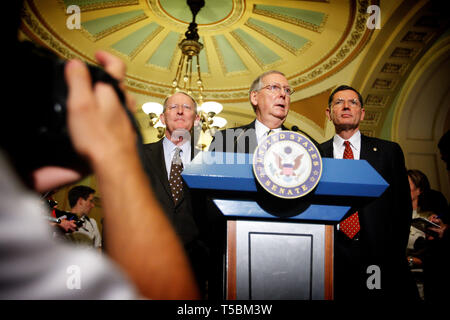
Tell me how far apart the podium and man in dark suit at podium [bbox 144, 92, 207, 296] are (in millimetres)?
184

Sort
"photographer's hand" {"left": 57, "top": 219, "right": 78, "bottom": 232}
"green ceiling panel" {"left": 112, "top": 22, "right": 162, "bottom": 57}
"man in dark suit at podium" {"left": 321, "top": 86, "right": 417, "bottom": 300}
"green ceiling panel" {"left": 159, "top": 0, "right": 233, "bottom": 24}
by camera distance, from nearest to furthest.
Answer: "man in dark suit at podium" {"left": 321, "top": 86, "right": 417, "bottom": 300}
"photographer's hand" {"left": 57, "top": 219, "right": 78, "bottom": 232}
"green ceiling panel" {"left": 159, "top": 0, "right": 233, "bottom": 24}
"green ceiling panel" {"left": 112, "top": 22, "right": 162, "bottom": 57}

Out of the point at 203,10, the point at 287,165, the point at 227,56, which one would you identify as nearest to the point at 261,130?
the point at 287,165

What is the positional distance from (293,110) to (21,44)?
7.94m

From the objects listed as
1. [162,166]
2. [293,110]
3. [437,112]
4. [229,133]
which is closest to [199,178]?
[229,133]

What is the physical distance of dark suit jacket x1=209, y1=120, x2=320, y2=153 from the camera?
1954mm

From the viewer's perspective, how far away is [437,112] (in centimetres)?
609

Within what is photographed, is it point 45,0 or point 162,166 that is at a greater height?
point 45,0

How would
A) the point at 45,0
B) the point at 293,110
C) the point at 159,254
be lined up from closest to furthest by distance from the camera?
the point at 159,254 < the point at 45,0 < the point at 293,110

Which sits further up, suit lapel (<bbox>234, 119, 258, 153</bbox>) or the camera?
suit lapel (<bbox>234, 119, 258, 153</bbox>)

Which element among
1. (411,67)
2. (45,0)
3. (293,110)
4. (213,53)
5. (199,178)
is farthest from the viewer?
(293,110)

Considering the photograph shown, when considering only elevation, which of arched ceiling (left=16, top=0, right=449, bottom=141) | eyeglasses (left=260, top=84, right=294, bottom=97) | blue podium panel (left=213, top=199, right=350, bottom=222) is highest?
arched ceiling (left=16, top=0, right=449, bottom=141)

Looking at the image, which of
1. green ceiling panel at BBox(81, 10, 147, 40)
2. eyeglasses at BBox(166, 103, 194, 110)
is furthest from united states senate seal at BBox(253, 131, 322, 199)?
green ceiling panel at BBox(81, 10, 147, 40)

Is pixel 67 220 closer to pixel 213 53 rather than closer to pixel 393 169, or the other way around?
pixel 393 169

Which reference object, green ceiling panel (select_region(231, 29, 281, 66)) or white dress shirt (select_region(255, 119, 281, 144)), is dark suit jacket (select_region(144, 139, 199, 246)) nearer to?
white dress shirt (select_region(255, 119, 281, 144))
